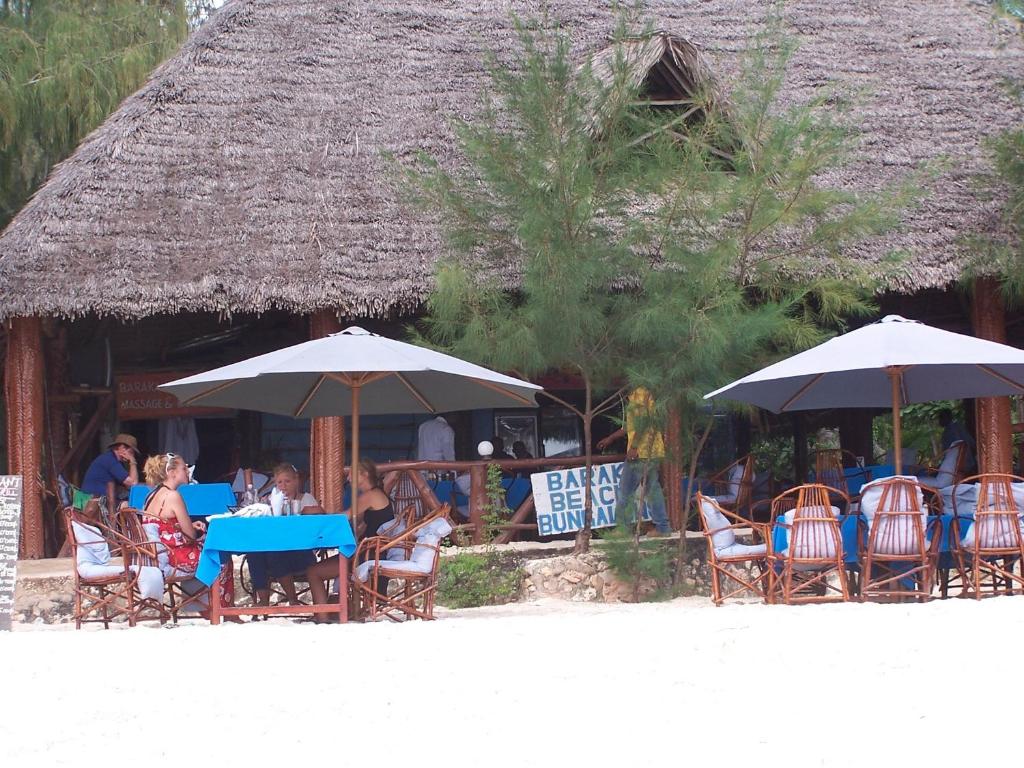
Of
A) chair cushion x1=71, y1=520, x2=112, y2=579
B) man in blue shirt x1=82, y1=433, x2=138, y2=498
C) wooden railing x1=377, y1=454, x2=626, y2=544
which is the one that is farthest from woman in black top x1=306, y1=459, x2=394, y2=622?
man in blue shirt x1=82, y1=433, x2=138, y2=498

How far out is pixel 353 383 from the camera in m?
7.41

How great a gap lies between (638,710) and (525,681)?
1.90 ft

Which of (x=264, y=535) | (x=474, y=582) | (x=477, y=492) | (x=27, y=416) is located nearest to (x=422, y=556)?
(x=264, y=535)

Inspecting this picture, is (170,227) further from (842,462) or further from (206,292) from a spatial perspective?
(842,462)

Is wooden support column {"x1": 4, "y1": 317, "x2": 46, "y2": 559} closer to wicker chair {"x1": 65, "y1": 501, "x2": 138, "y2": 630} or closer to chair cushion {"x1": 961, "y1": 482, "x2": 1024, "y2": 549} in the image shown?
wicker chair {"x1": 65, "y1": 501, "x2": 138, "y2": 630}

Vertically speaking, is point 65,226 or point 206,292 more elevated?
point 65,226

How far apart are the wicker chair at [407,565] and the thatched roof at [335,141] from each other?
9.22 feet

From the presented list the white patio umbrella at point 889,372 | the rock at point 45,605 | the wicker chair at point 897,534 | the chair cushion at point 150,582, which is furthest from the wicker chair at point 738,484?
the rock at point 45,605

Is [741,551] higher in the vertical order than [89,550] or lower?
lower

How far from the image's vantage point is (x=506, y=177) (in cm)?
868

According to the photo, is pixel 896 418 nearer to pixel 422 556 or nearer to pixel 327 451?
pixel 422 556

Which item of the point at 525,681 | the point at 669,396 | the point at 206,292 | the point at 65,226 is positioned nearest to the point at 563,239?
the point at 669,396

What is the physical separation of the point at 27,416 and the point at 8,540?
2641 millimetres

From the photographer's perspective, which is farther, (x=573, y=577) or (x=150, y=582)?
(x=573, y=577)
